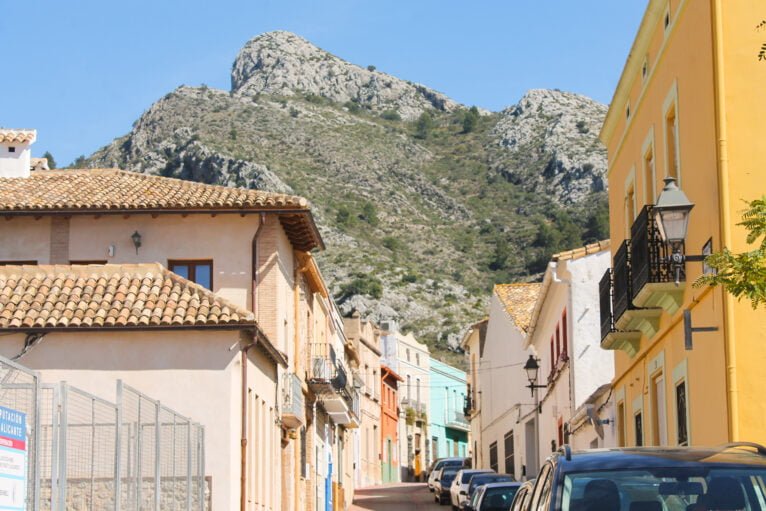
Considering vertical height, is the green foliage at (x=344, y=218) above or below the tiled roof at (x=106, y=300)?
above

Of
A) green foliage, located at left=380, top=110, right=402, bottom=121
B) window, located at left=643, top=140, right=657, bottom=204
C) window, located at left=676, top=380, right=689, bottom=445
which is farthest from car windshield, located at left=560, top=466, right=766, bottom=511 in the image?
green foliage, located at left=380, top=110, right=402, bottom=121

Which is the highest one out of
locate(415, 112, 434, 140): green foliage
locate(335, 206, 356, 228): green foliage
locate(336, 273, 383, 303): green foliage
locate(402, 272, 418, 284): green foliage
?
locate(415, 112, 434, 140): green foliage

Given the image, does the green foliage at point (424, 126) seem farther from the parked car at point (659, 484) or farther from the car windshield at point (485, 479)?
the parked car at point (659, 484)

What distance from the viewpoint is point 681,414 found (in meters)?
17.9

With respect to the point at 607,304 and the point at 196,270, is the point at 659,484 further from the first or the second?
the point at 196,270

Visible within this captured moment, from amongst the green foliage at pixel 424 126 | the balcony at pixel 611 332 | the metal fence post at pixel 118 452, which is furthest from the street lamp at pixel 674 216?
the green foliage at pixel 424 126

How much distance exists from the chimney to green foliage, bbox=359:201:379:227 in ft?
228

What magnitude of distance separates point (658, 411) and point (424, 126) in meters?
118

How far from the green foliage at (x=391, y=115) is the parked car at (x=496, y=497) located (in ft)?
373

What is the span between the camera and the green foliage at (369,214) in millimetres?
104062

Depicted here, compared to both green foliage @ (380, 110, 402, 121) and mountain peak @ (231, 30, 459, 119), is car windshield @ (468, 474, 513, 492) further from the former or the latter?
mountain peak @ (231, 30, 459, 119)

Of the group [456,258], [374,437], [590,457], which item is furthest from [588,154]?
[590,457]

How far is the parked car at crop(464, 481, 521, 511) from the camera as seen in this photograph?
90.7 feet

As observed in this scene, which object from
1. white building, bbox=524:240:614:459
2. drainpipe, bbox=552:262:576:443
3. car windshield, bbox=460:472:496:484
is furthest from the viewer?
car windshield, bbox=460:472:496:484
